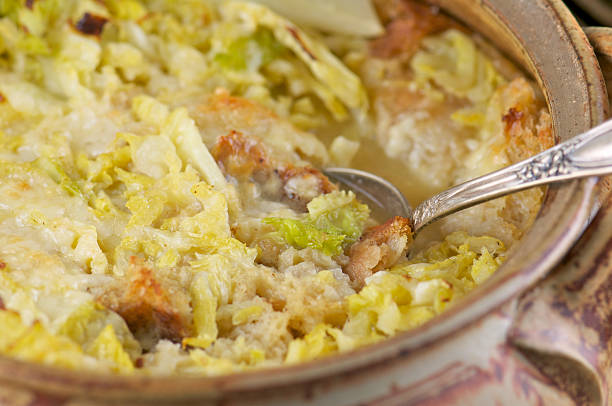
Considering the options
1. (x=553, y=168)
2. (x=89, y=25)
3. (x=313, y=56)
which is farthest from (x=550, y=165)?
(x=89, y=25)

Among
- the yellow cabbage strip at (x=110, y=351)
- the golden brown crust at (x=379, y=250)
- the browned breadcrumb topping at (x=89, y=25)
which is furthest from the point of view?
the browned breadcrumb topping at (x=89, y=25)

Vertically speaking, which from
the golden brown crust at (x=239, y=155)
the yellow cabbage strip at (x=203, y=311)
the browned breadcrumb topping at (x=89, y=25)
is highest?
the browned breadcrumb topping at (x=89, y=25)

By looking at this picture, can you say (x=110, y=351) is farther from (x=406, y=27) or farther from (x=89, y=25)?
(x=406, y=27)

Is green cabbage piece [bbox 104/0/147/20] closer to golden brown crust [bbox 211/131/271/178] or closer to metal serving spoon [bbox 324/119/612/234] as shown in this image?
golden brown crust [bbox 211/131/271/178]

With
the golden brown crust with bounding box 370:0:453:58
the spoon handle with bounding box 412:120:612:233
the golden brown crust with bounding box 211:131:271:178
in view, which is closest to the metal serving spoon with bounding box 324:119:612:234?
the spoon handle with bounding box 412:120:612:233

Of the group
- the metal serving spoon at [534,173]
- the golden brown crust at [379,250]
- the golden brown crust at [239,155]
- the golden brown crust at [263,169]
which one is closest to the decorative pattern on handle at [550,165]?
the metal serving spoon at [534,173]

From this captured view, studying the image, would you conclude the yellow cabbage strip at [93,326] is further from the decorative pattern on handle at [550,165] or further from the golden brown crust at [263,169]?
the decorative pattern on handle at [550,165]

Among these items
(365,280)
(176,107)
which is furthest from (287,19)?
(365,280)

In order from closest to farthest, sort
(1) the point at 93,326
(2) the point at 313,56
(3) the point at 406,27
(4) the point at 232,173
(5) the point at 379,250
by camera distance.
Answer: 1. (1) the point at 93,326
2. (5) the point at 379,250
3. (4) the point at 232,173
4. (2) the point at 313,56
5. (3) the point at 406,27
